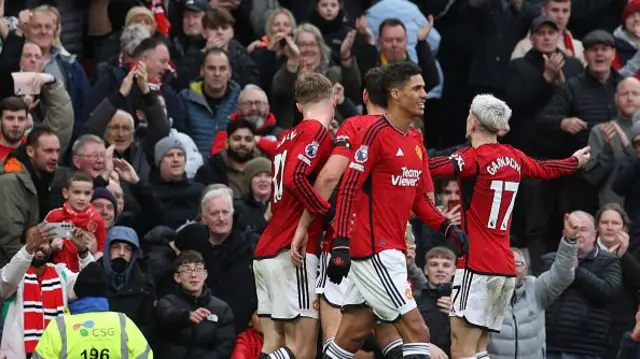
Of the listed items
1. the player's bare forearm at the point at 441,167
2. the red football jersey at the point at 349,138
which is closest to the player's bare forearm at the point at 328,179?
the red football jersey at the point at 349,138

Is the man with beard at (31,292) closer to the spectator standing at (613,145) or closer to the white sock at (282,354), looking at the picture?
the white sock at (282,354)

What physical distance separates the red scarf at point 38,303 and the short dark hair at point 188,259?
120cm

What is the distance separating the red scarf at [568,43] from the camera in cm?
2212

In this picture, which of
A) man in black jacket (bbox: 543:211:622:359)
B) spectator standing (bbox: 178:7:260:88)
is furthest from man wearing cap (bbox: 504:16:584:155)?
man in black jacket (bbox: 543:211:622:359)

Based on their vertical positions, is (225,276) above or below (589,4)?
below

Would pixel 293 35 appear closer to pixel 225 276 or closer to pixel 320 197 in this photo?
pixel 225 276

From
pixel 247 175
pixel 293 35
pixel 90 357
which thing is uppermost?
pixel 293 35

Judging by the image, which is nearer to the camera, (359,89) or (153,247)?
(153,247)

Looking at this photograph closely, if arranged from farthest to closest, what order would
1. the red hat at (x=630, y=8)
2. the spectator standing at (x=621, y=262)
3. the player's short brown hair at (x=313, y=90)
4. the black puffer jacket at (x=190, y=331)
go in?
the red hat at (x=630, y=8) < the spectator standing at (x=621, y=262) < the black puffer jacket at (x=190, y=331) < the player's short brown hair at (x=313, y=90)

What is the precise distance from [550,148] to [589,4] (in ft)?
10.7

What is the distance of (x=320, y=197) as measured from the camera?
45.8 feet

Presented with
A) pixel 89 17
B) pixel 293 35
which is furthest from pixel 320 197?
pixel 89 17

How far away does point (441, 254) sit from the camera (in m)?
17.1

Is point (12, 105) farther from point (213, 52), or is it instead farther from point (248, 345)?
point (248, 345)
